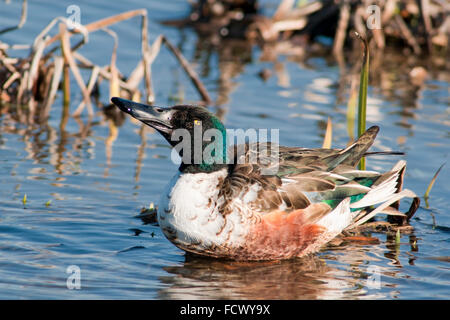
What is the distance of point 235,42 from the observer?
10891mm

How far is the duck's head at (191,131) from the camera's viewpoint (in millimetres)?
5008

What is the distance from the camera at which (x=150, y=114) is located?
5.04m

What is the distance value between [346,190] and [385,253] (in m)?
0.57

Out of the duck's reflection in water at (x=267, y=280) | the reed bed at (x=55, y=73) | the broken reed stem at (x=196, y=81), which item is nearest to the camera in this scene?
the duck's reflection in water at (x=267, y=280)

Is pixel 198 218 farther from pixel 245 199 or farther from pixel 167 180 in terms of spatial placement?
pixel 167 180

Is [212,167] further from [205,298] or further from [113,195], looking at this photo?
[113,195]

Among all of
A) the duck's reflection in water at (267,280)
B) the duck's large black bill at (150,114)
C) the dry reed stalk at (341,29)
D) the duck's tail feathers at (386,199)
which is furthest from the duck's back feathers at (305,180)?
the dry reed stalk at (341,29)

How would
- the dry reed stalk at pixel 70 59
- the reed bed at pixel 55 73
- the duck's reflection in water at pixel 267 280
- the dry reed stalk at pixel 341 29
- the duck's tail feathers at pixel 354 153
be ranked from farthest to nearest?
the dry reed stalk at pixel 341 29 < the reed bed at pixel 55 73 < the dry reed stalk at pixel 70 59 < the duck's tail feathers at pixel 354 153 < the duck's reflection in water at pixel 267 280

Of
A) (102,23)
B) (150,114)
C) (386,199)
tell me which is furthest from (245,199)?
(102,23)

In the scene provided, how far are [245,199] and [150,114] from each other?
847 mm

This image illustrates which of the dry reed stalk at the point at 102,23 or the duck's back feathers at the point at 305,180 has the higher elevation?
the dry reed stalk at the point at 102,23

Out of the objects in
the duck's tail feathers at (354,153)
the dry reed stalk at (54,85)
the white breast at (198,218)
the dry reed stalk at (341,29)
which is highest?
the dry reed stalk at (341,29)

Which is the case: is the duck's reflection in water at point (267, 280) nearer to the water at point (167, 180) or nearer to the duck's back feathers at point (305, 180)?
the water at point (167, 180)

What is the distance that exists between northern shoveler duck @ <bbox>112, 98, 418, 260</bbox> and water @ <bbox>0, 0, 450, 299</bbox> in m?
0.20
